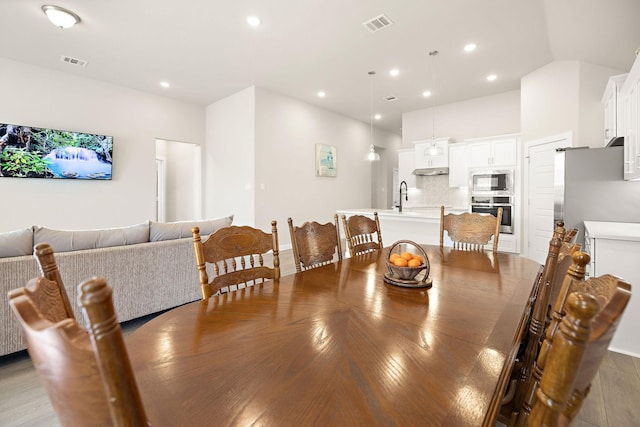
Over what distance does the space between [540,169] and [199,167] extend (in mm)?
6440

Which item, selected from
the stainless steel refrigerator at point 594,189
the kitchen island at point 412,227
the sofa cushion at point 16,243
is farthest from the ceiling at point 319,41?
the sofa cushion at point 16,243

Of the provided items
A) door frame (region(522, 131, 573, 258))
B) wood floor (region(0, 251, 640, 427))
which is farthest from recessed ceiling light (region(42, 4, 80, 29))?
door frame (region(522, 131, 573, 258))

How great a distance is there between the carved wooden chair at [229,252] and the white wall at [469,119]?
19.9 feet

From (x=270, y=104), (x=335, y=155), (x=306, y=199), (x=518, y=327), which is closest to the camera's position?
(x=518, y=327)

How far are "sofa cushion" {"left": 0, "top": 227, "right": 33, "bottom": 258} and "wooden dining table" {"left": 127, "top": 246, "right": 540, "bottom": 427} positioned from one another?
6.03 ft

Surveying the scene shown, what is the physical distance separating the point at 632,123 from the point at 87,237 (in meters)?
4.59

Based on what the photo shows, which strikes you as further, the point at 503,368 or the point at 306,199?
the point at 306,199

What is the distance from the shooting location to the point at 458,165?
19.7 ft

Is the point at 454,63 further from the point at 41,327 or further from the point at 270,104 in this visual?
the point at 41,327

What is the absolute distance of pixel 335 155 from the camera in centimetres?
706

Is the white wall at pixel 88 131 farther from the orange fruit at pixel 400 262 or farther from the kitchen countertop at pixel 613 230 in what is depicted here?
the kitchen countertop at pixel 613 230

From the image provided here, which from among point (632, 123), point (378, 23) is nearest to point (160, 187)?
point (378, 23)

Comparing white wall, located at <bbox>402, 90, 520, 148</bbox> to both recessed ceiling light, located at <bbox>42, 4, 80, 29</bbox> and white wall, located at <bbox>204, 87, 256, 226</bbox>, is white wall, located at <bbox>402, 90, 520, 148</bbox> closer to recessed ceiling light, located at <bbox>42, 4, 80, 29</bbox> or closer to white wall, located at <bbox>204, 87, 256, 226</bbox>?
white wall, located at <bbox>204, 87, 256, 226</bbox>

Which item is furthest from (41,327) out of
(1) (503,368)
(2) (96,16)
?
(2) (96,16)
